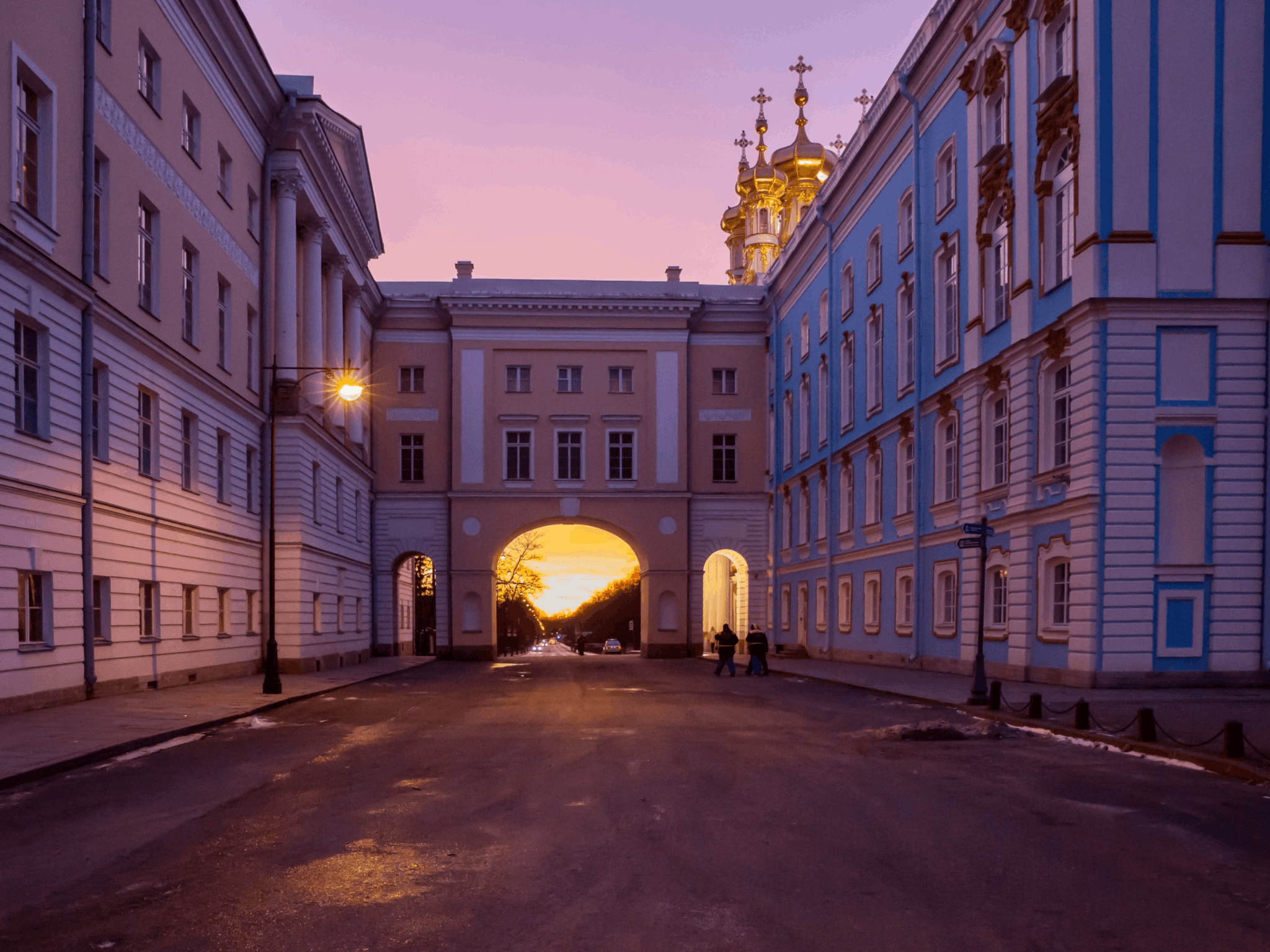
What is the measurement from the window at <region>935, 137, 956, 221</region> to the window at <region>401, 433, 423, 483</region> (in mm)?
25931

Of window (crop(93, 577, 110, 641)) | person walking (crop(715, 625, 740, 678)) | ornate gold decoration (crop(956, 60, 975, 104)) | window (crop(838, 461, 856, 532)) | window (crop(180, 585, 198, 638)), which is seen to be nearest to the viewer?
window (crop(93, 577, 110, 641))

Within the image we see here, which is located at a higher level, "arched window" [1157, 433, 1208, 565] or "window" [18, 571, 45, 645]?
"arched window" [1157, 433, 1208, 565]

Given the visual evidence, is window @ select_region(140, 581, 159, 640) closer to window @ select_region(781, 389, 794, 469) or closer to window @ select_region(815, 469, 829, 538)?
window @ select_region(815, 469, 829, 538)

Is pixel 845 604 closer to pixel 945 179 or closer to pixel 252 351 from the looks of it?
pixel 945 179

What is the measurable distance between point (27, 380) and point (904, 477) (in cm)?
2329

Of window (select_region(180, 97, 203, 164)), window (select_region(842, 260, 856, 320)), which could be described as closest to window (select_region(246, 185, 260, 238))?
window (select_region(180, 97, 203, 164))

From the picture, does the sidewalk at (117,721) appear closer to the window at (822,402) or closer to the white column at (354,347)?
the white column at (354,347)

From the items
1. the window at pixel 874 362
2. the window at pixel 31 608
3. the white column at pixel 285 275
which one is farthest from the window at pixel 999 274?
the window at pixel 31 608

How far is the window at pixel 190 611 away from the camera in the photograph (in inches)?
981

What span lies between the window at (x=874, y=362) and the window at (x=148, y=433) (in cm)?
2148

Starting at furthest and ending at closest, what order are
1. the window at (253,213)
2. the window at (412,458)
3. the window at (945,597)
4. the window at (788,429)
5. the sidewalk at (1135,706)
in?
the window at (412,458), the window at (788,429), the window at (253,213), the window at (945,597), the sidewalk at (1135,706)

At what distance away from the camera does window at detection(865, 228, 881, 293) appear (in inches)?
1441

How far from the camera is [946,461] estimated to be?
29.8 m

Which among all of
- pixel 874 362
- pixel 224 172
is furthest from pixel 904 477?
pixel 224 172
